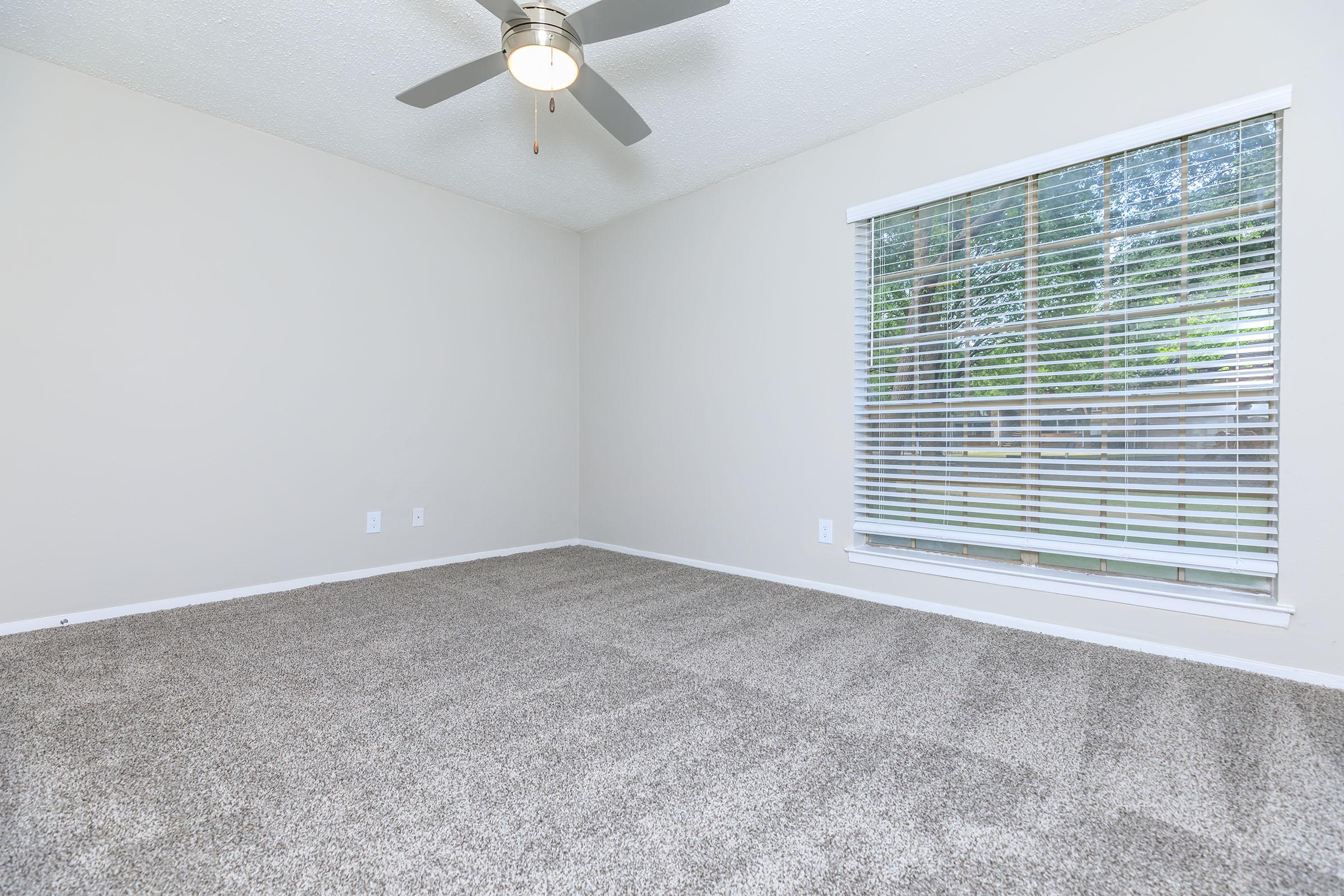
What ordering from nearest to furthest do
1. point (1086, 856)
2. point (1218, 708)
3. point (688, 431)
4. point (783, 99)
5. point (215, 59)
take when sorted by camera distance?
point (1086, 856), point (1218, 708), point (215, 59), point (783, 99), point (688, 431)

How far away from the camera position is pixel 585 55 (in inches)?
93.9

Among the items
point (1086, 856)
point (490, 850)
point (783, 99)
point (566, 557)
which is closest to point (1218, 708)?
point (1086, 856)

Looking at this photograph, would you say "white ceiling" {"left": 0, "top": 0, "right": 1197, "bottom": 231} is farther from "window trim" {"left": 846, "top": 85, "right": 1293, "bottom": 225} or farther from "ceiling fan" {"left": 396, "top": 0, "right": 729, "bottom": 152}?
"window trim" {"left": 846, "top": 85, "right": 1293, "bottom": 225}

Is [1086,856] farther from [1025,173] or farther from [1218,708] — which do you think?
[1025,173]

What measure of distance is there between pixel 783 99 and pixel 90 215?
9.89ft

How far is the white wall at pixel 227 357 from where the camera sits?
2428 millimetres

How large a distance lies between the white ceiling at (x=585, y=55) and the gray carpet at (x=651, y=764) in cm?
230

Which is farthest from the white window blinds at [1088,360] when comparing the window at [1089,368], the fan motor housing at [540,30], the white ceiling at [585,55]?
the fan motor housing at [540,30]

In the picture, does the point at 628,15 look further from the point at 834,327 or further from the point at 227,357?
the point at 227,357

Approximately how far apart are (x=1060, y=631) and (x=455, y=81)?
3074mm

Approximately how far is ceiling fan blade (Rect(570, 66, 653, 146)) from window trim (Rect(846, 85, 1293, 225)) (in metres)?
1.19

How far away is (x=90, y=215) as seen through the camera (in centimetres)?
253

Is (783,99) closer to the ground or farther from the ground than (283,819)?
farther from the ground

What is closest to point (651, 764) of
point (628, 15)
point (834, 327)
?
point (628, 15)
